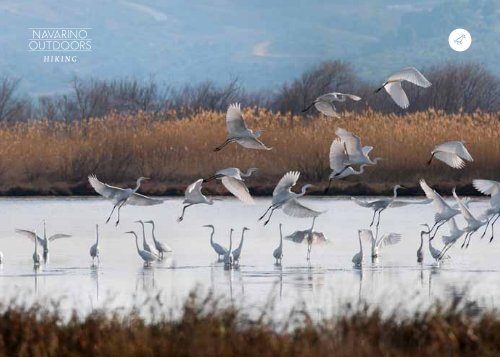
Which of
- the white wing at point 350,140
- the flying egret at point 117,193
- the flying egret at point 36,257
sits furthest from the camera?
the flying egret at point 117,193

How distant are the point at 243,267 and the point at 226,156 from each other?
9320 millimetres

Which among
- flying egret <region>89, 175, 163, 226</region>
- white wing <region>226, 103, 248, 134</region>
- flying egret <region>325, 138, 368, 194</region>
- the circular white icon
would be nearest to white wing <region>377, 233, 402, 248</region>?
flying egret <region>325, 138, 368, 194</region>

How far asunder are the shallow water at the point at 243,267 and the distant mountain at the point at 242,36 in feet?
317

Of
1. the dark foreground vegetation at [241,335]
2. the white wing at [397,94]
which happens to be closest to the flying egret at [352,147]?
the white wing at [397,94]

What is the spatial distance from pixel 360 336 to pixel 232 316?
0.80 m

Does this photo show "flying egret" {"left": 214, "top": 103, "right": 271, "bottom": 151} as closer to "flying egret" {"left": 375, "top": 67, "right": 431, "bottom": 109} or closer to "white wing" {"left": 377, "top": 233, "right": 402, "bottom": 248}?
"flying egret" {"left": 375, "top": 67, "right": 431, "bottom": 109}

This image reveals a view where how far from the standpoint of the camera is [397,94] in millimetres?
14680

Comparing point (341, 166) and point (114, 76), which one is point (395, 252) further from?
point (114, 76)

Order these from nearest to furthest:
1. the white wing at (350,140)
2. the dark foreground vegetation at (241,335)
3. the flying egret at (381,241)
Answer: the dark foreground vegetation at (241,335) → the white wing at (350,140) → the flying egret at (381,241)

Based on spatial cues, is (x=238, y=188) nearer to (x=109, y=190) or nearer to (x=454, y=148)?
(x=109, y=190)

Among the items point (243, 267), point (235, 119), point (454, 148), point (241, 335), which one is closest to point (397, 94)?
Result: point (454, 148)

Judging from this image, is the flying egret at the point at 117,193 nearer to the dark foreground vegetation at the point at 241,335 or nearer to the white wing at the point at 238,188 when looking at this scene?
the white wing at the point at 238,188

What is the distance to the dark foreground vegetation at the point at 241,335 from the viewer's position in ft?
24.5

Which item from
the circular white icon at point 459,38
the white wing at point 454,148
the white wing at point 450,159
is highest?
the circular white icon at point 459,38
